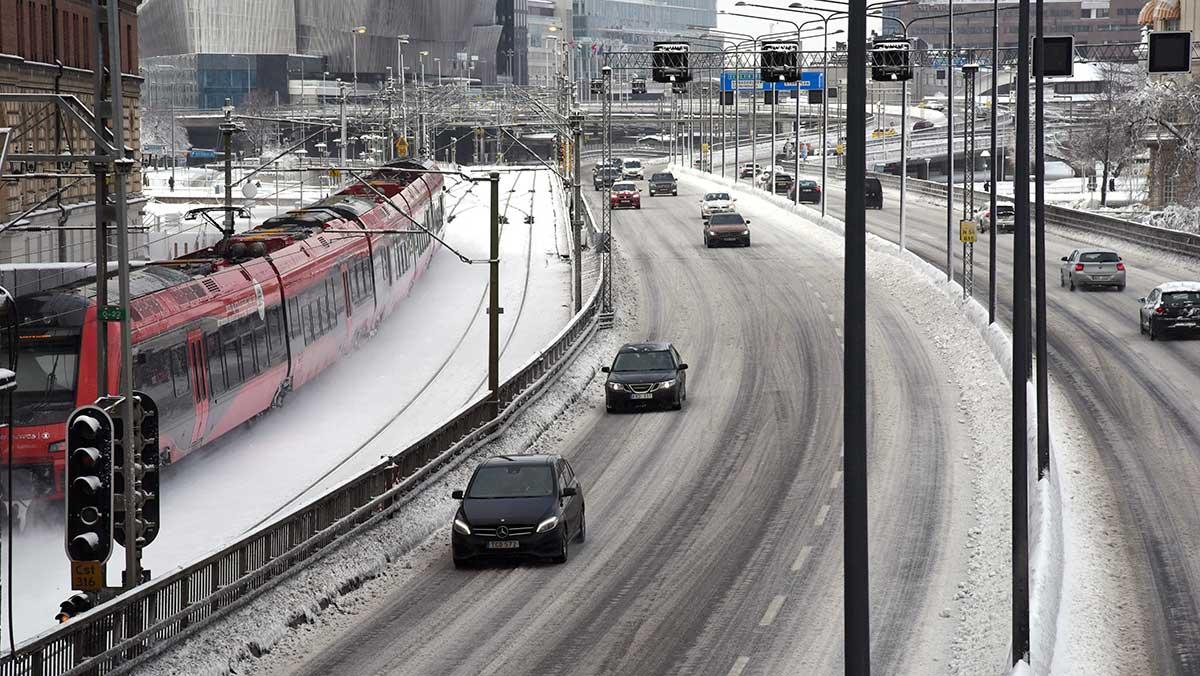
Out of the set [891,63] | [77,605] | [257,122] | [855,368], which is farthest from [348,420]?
[257,122]

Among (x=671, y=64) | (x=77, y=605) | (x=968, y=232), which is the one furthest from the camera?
(x=968, y=232)

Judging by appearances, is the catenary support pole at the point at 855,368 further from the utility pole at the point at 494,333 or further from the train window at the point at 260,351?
the train window at the point at 260,351

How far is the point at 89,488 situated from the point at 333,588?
681cm

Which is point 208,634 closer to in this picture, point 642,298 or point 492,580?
point 492,580

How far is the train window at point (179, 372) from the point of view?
2939cm

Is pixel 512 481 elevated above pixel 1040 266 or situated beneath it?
situated beneath

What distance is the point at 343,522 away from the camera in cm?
2350

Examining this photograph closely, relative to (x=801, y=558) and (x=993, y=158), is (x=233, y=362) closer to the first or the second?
(x=801, y=558)

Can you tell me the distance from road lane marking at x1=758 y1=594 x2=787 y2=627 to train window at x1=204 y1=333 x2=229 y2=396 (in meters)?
12.8

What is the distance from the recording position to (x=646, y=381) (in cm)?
3834

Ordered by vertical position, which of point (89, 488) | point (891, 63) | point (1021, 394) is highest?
point (891, 63)

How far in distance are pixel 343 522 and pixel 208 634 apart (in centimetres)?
464

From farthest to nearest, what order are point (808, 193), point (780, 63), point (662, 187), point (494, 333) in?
point (662, 187)
point (808, 193)
point (780, 63)
point (494, 333)

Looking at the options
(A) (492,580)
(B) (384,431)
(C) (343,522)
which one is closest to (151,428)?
(C) (343,522)
